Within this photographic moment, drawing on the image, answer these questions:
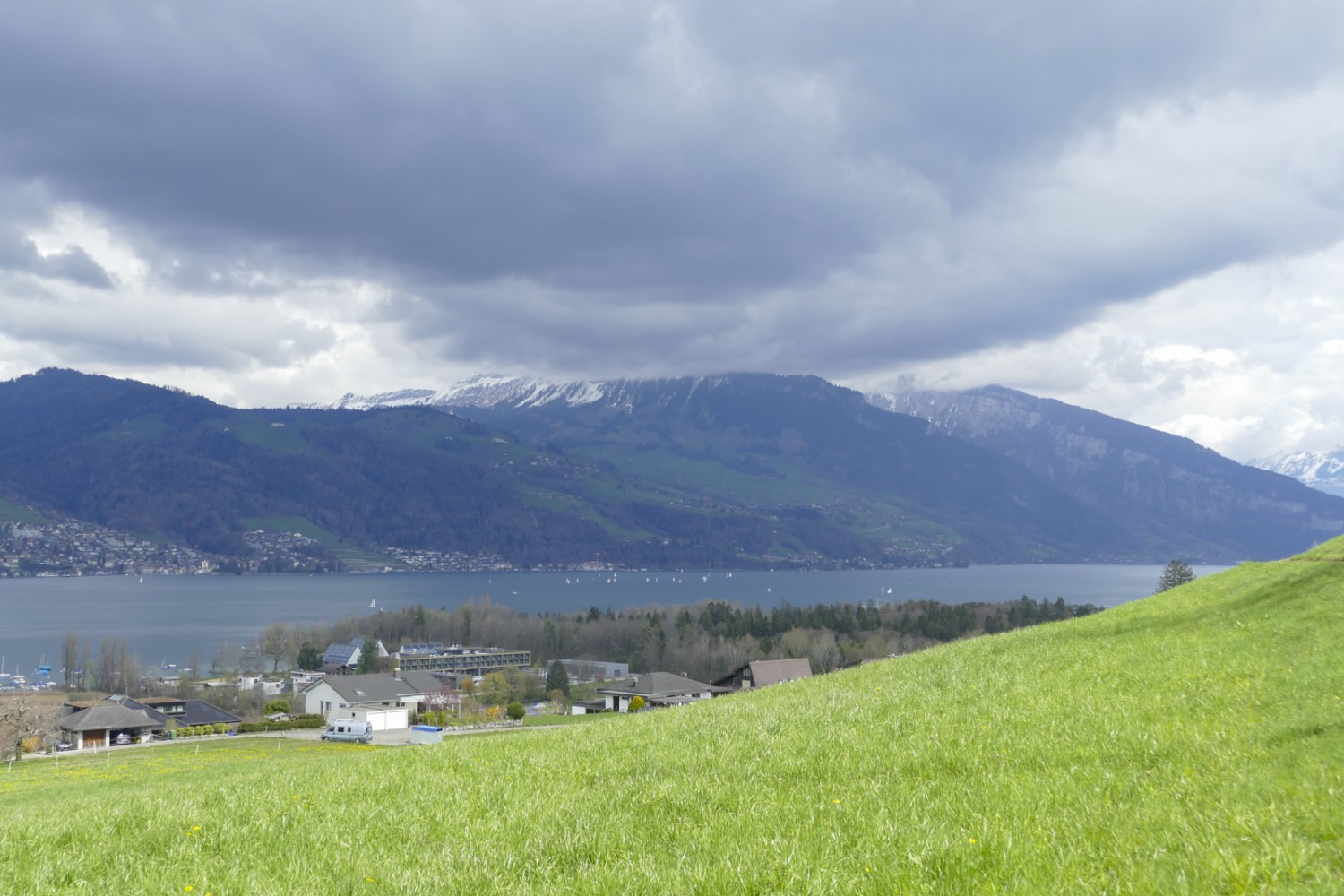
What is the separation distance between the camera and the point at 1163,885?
646 centimetres

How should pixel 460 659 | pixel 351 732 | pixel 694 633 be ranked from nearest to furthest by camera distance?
1. pixel 351 732
2. pixel 694 633
3. pixel 460 659

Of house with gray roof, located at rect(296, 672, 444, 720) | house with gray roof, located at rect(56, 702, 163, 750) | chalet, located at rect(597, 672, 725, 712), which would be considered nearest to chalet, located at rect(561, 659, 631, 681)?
house with gray roof, located at rect(296, 672, 444, 720)

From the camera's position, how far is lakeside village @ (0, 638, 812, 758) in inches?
2830

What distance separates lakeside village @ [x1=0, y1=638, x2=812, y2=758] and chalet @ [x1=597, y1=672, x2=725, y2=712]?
13 centimetres

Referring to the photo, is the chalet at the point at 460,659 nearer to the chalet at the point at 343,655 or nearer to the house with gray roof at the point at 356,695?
the chalet at the point at 343,655

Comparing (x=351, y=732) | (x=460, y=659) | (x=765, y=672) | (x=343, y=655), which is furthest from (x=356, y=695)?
(x=343, y=655)

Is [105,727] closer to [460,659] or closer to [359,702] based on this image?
[359,702]

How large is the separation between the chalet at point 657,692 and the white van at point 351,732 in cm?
2475

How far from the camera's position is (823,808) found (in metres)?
8.96

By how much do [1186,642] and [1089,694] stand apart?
6.84m

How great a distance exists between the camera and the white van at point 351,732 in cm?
6400

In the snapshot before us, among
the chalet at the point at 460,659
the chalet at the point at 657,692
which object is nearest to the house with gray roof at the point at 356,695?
the chalet at the point at 657,692

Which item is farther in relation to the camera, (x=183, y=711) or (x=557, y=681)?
(x=557, y=681)

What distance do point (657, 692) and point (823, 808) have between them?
3047 inches
